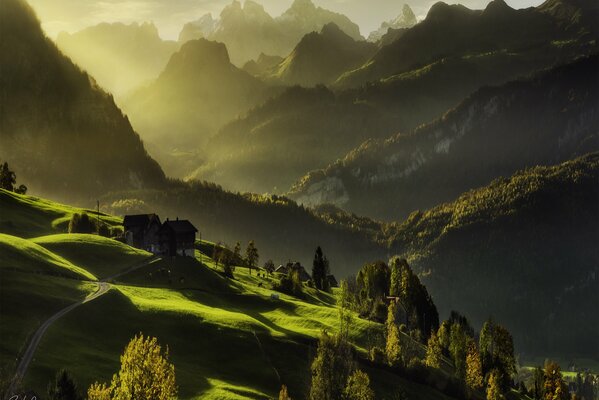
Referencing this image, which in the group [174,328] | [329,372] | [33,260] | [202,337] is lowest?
[329,372]

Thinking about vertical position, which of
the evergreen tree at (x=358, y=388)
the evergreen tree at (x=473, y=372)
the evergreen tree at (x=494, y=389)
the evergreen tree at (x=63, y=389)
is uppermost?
the evergreen tree at (x=473, y=372)

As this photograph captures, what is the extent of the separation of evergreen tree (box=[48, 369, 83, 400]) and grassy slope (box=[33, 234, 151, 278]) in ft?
267

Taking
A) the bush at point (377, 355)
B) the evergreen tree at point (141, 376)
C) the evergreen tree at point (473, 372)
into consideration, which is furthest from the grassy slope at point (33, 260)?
the evergreen tree at point (473, 372)

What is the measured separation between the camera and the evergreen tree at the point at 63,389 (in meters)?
82.9

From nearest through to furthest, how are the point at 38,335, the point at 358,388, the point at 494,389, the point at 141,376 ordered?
the point at 141,376 < the point at 38,335 < the point at 358,388 < the point at 494,389

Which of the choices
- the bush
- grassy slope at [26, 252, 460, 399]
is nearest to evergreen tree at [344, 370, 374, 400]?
grassy slope at [26, 252, 460, 399]

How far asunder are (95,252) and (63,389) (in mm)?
98508

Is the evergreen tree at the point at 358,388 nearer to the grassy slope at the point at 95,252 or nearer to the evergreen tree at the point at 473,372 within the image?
the evergreen tree at the point at 473,372

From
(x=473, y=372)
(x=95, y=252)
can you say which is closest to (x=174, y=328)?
(x=95, y=252)

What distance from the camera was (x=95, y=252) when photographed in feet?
588

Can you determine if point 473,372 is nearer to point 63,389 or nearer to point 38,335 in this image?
point 38,335

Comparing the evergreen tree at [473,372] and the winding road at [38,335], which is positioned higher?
the evergreen tree at [473,372]

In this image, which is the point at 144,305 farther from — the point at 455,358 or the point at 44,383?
the point at 455,358

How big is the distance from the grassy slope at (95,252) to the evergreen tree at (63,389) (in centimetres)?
8137
